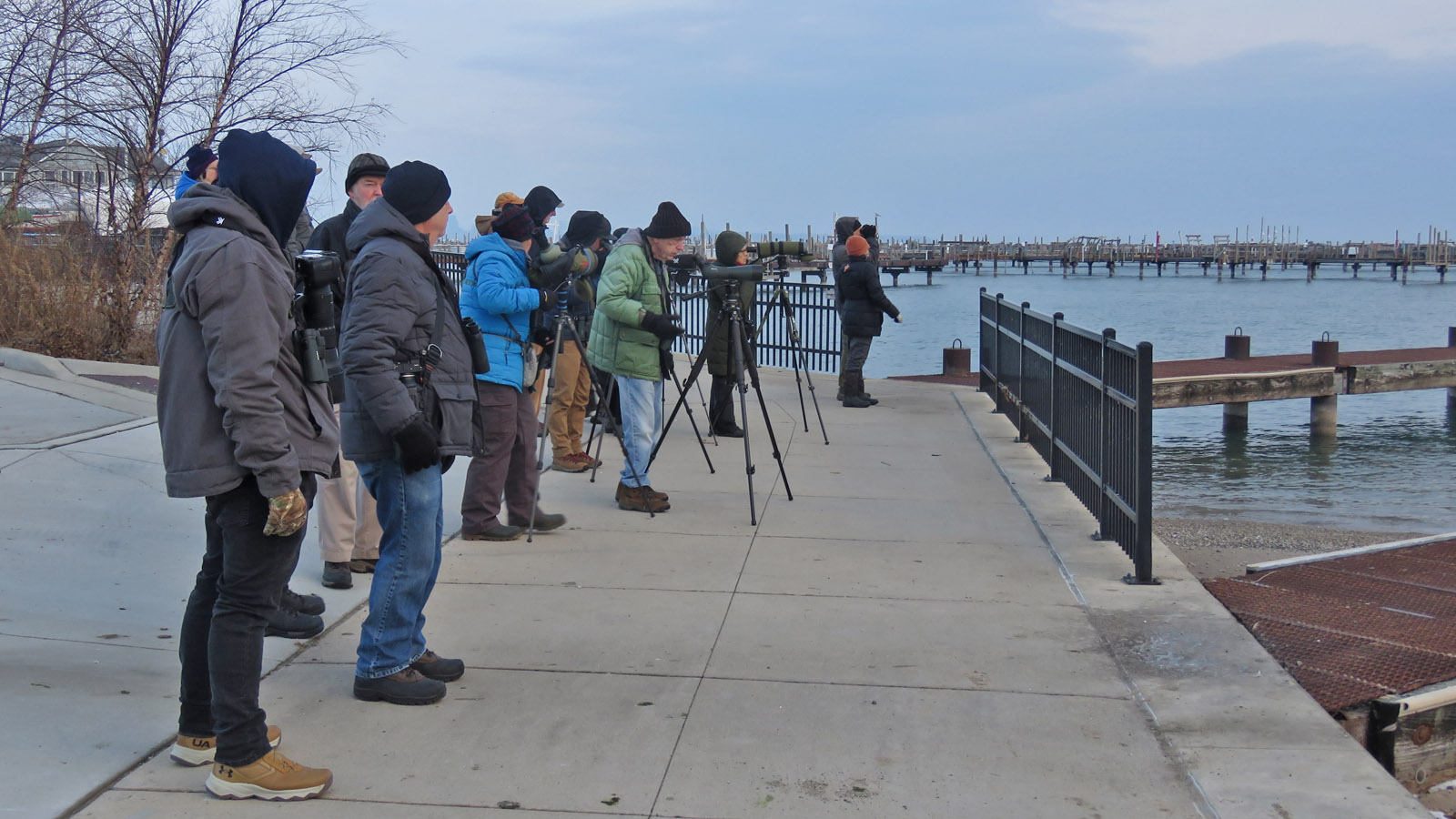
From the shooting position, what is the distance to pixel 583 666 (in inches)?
196

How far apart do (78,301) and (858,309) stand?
8339mm

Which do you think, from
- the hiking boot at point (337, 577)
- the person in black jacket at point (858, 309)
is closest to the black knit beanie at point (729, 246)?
the person in black jacket at point (858, 309)

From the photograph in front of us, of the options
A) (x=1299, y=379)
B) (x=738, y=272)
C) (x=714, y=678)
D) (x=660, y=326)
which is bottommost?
(x=1299, y=379)

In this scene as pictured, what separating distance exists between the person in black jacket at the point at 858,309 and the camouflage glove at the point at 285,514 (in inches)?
397

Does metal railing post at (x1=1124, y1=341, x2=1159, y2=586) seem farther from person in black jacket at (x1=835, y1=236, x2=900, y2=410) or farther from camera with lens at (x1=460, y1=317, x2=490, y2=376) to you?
person in black jacket at (x1=835, y1=236, x2=900, y2=410)

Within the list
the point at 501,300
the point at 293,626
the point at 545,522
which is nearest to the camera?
the point at 293,626

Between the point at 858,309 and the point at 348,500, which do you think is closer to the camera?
the point at 348,500

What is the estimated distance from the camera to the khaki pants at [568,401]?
9352mm

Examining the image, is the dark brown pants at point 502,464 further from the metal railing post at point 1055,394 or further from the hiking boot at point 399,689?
the metal railing post at point 1055,394

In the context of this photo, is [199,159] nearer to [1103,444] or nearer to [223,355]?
[223,355]

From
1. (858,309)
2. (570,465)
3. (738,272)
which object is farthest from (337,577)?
(858,309)

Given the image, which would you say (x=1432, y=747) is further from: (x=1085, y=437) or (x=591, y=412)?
(x=591, y=412)

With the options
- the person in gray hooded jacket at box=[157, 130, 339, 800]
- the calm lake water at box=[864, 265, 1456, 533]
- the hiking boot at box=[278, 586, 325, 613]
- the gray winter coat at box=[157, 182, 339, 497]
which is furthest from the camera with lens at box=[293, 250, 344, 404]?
the calm lake water at box=[864, 265, 1456, 533]

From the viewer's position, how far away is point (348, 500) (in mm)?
5988
